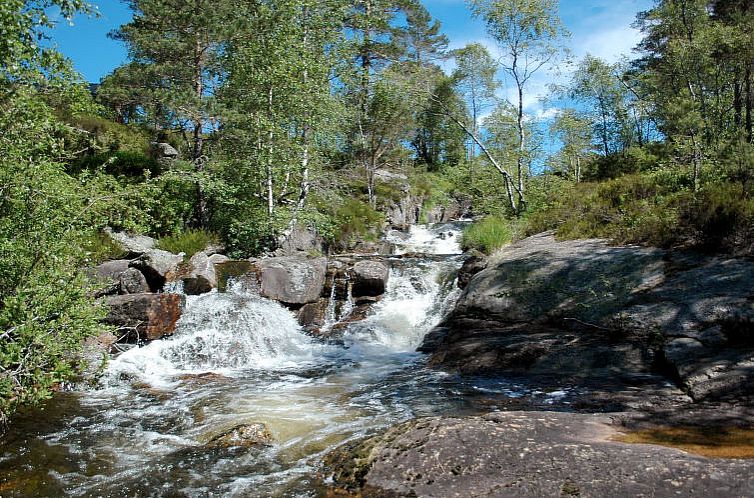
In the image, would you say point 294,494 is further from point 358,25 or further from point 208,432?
point 358,25

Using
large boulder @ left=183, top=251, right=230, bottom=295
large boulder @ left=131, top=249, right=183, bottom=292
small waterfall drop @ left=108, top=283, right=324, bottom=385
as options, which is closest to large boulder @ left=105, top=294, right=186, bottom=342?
small waterfall drop @ left=108, top=283, right=324, bottom=385

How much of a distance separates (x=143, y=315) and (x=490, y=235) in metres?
10.0

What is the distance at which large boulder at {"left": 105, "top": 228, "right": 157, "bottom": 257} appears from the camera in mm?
14308

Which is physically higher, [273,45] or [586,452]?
[273,45]

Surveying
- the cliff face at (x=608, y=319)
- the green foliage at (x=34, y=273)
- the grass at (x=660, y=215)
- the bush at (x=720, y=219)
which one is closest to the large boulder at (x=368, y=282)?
the cliff face at (x=608, y=319)

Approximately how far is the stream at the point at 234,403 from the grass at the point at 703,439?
1.96 meters

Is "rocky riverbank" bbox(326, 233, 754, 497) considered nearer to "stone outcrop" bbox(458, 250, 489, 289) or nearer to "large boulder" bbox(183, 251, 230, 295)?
"stone outcrop" bbox(458, 250, 489, 289)

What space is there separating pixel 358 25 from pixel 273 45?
1050 cm

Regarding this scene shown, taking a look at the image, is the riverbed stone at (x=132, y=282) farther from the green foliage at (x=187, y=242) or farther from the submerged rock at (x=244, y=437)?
the submerged rock at (x=244, y=437)

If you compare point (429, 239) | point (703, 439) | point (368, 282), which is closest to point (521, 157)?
point (429, 239)

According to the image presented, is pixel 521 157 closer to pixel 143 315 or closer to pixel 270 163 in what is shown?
pixel 270 163

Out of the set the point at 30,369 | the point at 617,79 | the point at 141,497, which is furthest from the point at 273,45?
the point at 617,79

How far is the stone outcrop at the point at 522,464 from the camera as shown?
3.28 m

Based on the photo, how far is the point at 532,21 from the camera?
19.5 metres
